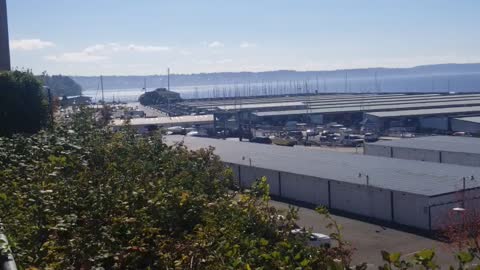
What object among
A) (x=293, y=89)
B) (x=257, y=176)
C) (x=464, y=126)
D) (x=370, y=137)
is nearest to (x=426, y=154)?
(x=257, y=176)

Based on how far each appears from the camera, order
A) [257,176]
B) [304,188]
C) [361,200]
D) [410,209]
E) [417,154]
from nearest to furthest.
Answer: [410,209] → [361,200] → [304,188] → [257,176] → [417,154]

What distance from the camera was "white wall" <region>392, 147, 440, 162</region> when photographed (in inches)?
565

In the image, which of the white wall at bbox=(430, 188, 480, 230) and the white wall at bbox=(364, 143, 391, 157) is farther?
the white wall at bbox=(364, 143, 391, 157)

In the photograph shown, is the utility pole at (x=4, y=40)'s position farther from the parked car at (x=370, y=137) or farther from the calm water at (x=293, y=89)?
the calm water at (x=293, y=89)

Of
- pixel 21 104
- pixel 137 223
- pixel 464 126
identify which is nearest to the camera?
pixel 137 223

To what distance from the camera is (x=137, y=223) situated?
1.95 meters

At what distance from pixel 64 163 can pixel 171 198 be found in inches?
32.1

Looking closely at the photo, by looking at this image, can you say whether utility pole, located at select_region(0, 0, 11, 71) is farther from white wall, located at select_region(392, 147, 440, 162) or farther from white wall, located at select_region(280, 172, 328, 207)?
white wall, located at select_region(392, 147, 440, 162)

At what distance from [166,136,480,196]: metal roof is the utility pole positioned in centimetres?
337

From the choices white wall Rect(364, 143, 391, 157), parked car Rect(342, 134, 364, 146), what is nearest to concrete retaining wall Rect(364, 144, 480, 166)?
white wall Rect(364, 143, 391, 157)

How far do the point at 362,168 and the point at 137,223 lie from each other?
1025 centimetres

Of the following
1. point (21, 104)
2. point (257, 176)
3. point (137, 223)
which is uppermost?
point (21, 104)

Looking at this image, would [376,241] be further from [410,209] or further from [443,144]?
[443,144]

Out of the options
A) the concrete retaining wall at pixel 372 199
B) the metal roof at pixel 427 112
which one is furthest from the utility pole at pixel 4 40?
the metal roof at pixel 427 112
